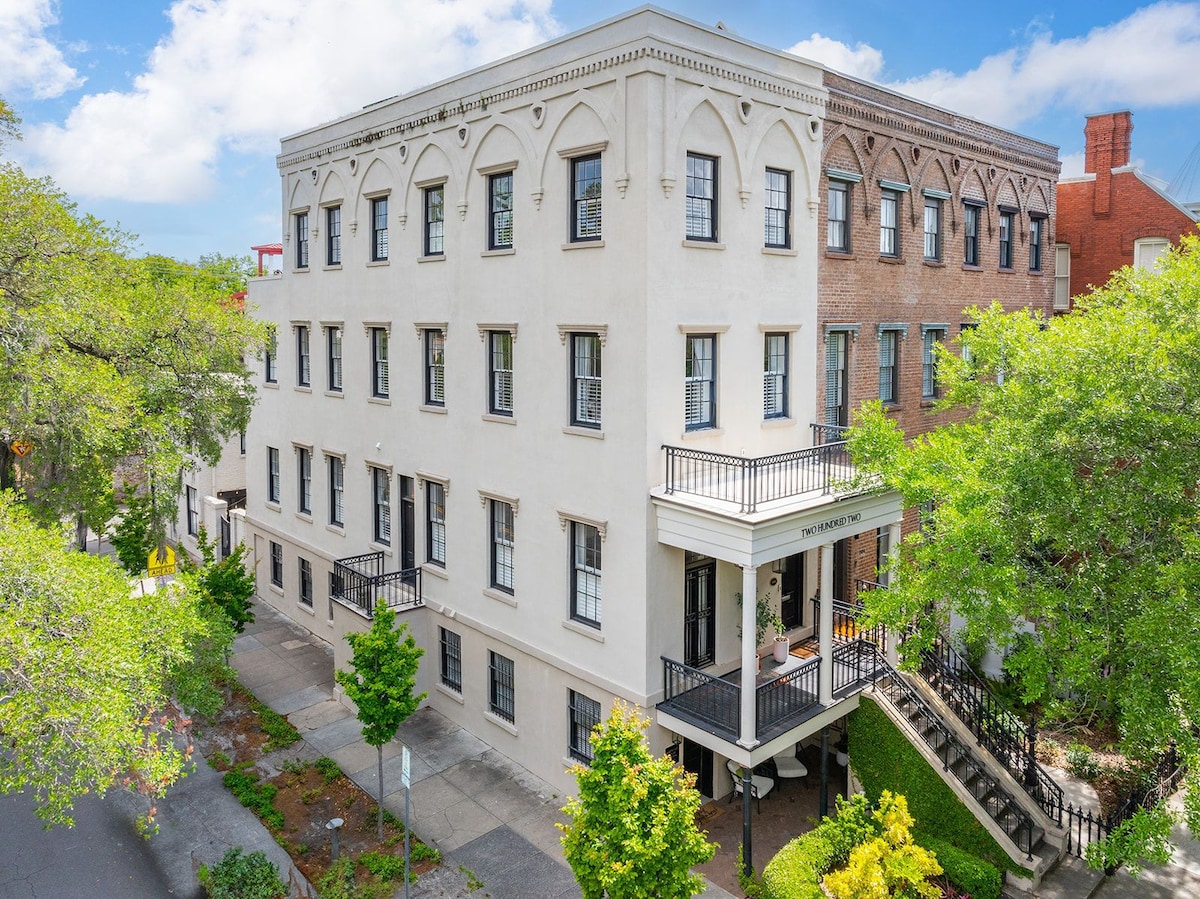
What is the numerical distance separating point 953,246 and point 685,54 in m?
10.4

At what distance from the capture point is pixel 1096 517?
1174cm

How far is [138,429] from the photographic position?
1692cm

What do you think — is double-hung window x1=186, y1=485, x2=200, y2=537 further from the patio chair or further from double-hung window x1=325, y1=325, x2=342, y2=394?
the patio chair

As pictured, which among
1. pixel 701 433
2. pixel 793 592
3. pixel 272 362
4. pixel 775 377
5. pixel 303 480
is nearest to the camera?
pixel 701 433

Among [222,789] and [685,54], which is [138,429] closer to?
[222,789]

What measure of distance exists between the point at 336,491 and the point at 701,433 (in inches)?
496

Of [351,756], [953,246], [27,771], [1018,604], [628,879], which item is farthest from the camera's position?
[953,246]

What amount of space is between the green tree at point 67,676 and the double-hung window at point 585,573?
7.02m

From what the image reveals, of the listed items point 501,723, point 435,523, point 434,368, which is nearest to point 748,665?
point 501,723

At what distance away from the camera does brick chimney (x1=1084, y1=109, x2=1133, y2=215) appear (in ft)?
89.6

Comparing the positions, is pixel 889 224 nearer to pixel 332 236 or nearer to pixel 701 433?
pixel 701 433

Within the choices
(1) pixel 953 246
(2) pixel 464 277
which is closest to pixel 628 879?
(2) pixel 464 277

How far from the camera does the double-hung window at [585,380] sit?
1577cm

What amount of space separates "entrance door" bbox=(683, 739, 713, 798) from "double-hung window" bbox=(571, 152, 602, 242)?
944 centimetres
